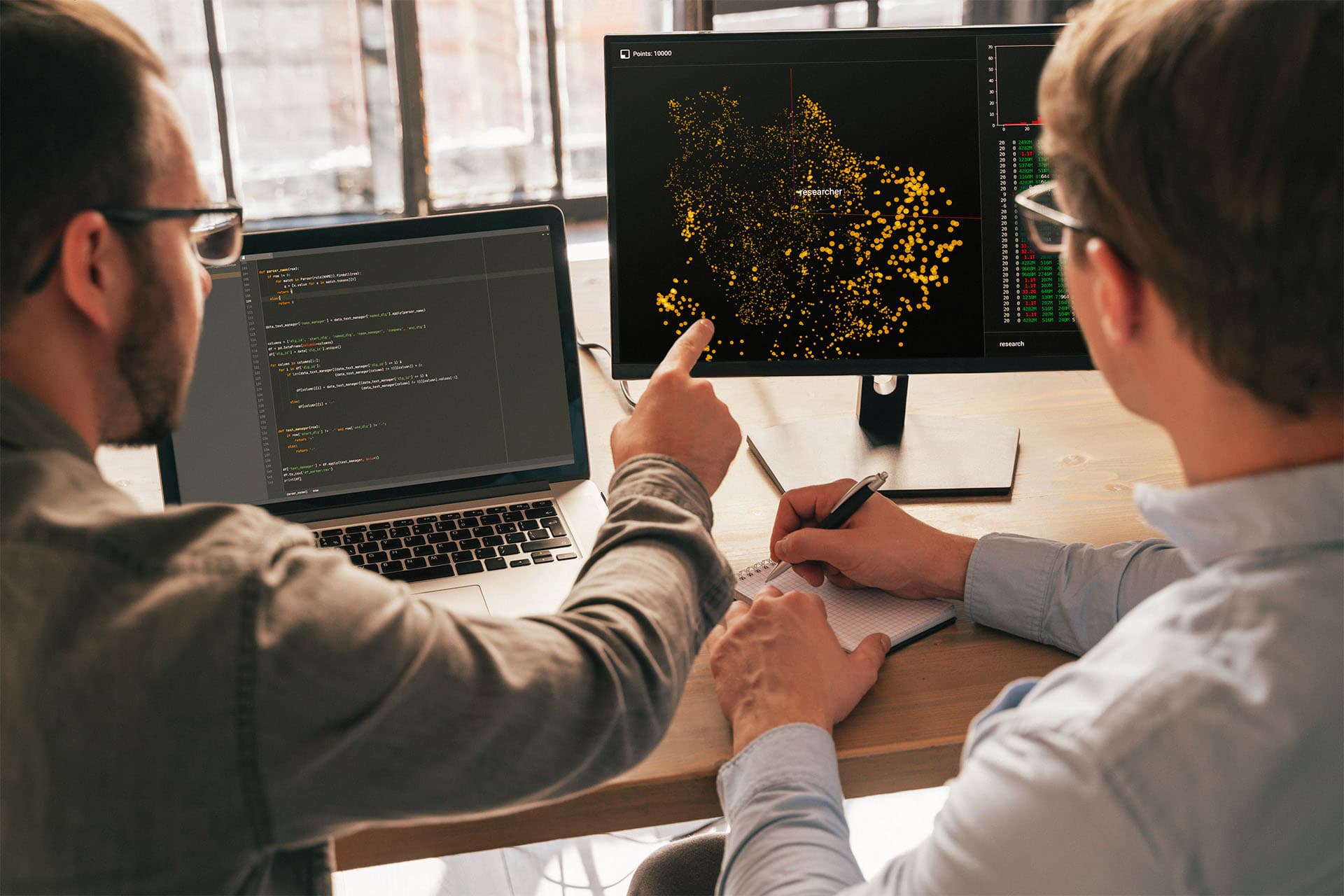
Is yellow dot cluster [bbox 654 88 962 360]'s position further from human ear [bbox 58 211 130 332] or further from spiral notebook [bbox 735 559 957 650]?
human ear [bbox 58 211 130 332]

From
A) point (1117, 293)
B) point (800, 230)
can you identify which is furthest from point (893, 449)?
point (1117, 293)

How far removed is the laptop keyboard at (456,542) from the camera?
1166mm

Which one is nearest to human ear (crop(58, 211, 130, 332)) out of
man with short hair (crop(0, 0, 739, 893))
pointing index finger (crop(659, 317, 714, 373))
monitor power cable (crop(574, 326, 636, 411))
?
man with short hair (crop(0, 0, 739, 893))

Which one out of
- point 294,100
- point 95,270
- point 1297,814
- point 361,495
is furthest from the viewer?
point 294,100

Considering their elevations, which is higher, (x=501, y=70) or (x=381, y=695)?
(x=501, y=70)

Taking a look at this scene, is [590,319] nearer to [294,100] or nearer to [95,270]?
[95,270]

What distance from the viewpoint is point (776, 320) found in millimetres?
1344

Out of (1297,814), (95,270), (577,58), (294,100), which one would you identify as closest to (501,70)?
(577,58)

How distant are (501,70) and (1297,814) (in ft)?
17.2

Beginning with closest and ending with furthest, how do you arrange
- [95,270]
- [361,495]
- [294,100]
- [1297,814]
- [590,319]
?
[1297,814] < [95,270] < [361,495] < [590,319] < [294,100]

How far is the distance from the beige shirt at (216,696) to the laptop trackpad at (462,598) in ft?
1.19

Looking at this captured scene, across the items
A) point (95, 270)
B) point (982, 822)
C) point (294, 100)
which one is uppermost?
point (294, 100)

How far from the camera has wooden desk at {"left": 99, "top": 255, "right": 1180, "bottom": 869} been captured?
91 cm

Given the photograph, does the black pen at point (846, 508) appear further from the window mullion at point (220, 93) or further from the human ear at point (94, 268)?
the window mullion at point (220, 93)
